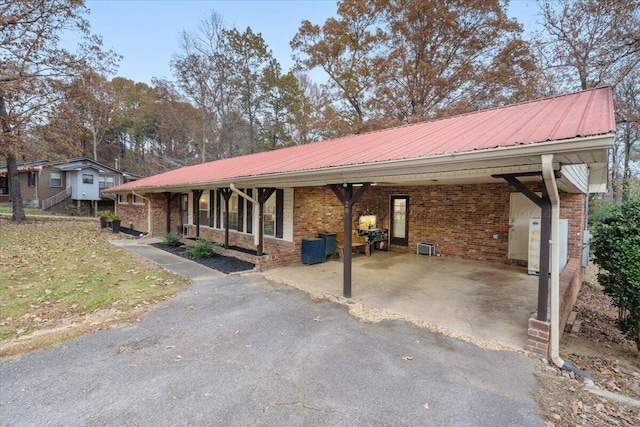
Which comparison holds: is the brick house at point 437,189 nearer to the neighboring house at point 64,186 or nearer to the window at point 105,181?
the neighboring house at point 64,186

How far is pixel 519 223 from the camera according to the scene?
314 inches

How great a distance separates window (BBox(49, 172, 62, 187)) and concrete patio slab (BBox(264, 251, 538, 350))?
27.0m

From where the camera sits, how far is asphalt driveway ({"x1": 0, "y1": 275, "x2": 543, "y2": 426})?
2.47 metres

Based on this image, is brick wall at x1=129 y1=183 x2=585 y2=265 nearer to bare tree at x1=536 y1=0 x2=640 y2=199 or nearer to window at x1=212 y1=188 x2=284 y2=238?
window at x1=212 y1=188 x2=284 y2=238

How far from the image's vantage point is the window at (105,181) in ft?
83.2

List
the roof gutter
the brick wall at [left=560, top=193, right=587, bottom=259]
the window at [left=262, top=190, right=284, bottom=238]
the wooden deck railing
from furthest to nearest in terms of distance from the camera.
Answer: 1. the wooden deck railing
2. the window at [left=262, top=190, right=284, bottom=238]
3. the brick wall at [left=560, top=193, right=587, bottom=259]
4. the roof gutter

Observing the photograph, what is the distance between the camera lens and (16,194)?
1518cm

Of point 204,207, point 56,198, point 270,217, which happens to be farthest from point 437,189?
point 56,198

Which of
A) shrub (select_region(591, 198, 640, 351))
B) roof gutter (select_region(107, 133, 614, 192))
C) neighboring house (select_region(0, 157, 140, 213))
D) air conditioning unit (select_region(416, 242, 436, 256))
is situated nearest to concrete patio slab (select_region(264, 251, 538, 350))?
air conditioning unit (select_region(416, 242, 436, 256))

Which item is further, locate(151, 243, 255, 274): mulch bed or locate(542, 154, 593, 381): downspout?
locate(151, 243, 255, 274): mulch bed

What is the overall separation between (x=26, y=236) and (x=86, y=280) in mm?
8216

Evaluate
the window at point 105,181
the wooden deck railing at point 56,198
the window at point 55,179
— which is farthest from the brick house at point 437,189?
the window at point 55,179

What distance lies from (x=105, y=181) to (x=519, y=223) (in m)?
29.8

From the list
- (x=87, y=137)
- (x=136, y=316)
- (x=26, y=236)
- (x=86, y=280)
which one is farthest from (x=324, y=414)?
(x=87, y=137)
